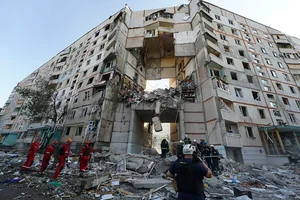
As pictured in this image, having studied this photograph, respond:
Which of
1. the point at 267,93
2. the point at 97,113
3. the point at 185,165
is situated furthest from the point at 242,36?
the point at 185,165

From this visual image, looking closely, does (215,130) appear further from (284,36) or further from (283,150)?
(284,36)

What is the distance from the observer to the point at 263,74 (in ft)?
69.9

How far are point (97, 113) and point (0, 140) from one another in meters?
34.0

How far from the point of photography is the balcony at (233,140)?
44.7ft

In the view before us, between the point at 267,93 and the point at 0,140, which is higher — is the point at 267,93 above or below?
above

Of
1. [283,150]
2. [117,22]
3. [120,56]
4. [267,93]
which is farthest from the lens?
[117,22]

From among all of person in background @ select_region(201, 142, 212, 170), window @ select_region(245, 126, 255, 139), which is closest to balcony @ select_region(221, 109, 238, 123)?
window @ select_region(245, 126, 255, 139)

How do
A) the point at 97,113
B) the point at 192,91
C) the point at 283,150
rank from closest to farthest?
1. the point at 283,150
2. the point at 97,113
3. the point at 192,91

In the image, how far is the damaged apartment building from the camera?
15.4m

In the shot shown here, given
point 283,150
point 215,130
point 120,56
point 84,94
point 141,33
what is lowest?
point 283,150

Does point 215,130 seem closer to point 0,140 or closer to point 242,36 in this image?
point 242,36

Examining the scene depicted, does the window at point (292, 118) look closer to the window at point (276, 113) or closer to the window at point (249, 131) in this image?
the window at point (276, 113)

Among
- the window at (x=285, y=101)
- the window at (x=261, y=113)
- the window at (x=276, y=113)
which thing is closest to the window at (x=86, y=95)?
the window at (x=261, y=113)

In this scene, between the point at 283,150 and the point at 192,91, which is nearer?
the point at 283,150
